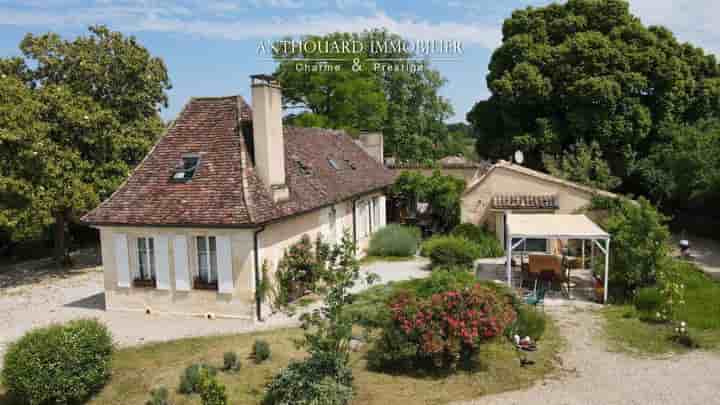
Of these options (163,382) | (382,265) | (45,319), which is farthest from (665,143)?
(45,319)

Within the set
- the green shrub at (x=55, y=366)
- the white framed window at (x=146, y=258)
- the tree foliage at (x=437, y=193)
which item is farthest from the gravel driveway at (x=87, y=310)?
the tree foliage at (x=437, y=193)

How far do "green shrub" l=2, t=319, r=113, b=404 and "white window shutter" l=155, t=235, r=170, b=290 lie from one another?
4.79 meters

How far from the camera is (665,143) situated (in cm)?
2762

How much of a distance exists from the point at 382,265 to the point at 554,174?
11.2 meters

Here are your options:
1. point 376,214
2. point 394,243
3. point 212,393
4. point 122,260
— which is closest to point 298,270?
point 122,260

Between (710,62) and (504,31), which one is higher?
(504,31)

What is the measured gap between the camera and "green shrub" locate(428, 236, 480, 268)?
65.9ft

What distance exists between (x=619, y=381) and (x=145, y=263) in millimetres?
12635

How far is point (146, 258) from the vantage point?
1528 centimetres

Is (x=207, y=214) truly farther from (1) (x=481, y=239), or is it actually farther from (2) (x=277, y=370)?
(1) (x=481, y=239)

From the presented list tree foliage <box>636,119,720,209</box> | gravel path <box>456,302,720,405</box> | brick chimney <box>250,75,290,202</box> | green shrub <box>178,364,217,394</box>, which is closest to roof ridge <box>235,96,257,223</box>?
brick chimney <box>250,75,290,202</box>

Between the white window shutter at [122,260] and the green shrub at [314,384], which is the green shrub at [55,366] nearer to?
the green shrub at [314,384]

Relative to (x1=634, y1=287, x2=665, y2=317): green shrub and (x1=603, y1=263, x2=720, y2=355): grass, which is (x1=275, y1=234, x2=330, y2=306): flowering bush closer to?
(x1=603, y1=263, x2=720, y2=355): grass

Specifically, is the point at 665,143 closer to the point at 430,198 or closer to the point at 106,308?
the point at 430,198
